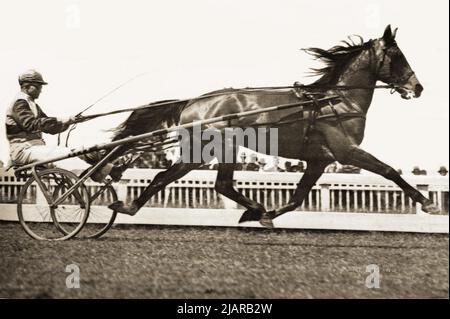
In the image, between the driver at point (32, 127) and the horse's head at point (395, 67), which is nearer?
the horse's head at point (395, 67)

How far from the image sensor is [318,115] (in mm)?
4680

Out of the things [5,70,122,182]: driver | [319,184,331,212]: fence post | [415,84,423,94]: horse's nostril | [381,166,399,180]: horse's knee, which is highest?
[415,84,423,94]: horse's nostril

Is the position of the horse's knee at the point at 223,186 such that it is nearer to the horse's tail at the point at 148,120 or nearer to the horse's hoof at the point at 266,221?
the horse's hoof at the point at 266,221

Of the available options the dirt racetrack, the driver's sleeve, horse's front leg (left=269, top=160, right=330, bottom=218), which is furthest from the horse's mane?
the driver's sleeve

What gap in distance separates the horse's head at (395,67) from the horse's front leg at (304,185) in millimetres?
895

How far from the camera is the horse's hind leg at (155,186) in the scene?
4.76 m

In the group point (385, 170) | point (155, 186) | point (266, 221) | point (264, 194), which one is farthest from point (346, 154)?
point (155, 186)

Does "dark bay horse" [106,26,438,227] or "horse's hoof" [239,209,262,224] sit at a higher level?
"dark bay horse" [106,26,438,227]

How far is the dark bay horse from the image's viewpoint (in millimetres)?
4625

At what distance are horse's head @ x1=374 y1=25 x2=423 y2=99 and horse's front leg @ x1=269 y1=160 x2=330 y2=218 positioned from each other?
895mm

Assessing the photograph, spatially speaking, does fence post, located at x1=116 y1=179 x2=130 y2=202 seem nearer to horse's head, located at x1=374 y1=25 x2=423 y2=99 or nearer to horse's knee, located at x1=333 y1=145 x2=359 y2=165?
horse's knee, located at x1=333 y1=145 x2=359 y2=165

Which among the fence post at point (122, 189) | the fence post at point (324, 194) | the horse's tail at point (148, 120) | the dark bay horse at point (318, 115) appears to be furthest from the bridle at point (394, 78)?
the fence post at point (122, 189)

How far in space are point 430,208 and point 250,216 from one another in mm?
1526
